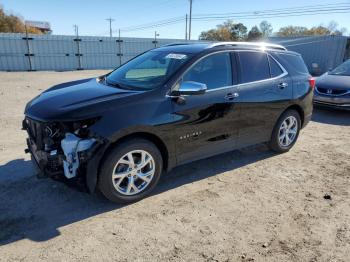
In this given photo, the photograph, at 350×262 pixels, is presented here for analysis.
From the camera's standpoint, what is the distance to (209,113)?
4402mm

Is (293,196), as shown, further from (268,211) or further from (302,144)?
(302,144)

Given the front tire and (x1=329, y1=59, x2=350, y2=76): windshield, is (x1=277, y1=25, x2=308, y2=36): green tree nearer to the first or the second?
(x1=329, y1=59, x2=350, y2=76): windshield

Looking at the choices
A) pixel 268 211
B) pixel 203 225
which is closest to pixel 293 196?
pixel 268 211

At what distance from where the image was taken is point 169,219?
368 cm

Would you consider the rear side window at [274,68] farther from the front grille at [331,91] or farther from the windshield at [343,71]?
the windshield at [343,71]

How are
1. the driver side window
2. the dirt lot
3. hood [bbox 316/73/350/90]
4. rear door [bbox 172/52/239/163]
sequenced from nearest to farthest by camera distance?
the dirt lot → rear door [bbox 172/52/239/163] → the driver side window → hood [bbox 316/73/350/90]

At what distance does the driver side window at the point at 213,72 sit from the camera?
432 centimetres

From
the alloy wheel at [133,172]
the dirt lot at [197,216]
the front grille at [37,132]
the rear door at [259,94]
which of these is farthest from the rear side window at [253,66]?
the front grille at [37,132]

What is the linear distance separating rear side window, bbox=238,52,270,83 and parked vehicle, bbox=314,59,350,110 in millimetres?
4589

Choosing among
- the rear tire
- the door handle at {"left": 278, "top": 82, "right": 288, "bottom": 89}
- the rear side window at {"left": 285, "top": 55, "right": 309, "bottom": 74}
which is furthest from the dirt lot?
the rear side window at {"left": 285, "top": 55, "right": 309, "bottom": 74}

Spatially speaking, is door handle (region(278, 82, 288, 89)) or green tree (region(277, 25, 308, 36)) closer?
door handle (region(278, 82, 288, 89))

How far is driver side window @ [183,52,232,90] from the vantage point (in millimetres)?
4325

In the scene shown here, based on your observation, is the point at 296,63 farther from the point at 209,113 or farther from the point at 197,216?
the point at 197,216

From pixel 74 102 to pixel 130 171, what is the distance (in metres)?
1.01
